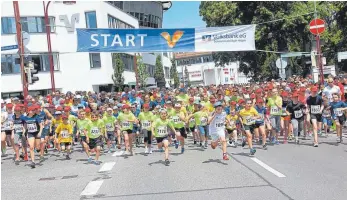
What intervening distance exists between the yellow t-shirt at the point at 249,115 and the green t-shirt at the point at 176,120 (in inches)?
82.1

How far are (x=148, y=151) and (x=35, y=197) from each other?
6.64m

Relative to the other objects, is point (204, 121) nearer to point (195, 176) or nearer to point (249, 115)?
point (249, 115)

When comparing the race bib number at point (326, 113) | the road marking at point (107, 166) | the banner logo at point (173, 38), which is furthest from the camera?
the banner logo at point (173, 38)

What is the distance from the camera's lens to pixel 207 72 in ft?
334

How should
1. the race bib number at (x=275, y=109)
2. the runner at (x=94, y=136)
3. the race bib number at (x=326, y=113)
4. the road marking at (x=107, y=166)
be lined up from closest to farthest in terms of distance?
the road marking at (x=107, y=166) < the runner at (x=94, y=136) < the race bib number at (x=275, y=109) < the race bib number at (x=326, y=113)

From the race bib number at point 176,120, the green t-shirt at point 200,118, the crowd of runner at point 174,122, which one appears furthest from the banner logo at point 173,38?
the race bib number at point 176,120

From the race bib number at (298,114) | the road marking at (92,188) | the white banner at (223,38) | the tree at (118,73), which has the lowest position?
the road marking at (92,188)

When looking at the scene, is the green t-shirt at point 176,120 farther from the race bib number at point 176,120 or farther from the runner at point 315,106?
the runner at point 315,106

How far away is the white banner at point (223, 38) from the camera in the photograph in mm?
22062

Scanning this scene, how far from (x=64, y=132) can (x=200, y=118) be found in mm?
4665

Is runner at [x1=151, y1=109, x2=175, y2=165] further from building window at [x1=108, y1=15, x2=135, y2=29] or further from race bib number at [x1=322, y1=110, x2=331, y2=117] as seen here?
building window at [x1=108, y1=15, x2=135, y2=29]

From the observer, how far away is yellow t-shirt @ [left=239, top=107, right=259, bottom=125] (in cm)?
1447

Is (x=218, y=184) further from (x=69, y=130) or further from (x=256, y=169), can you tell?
(x=69, y=130)

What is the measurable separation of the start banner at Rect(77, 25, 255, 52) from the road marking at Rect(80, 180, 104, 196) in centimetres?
1160
